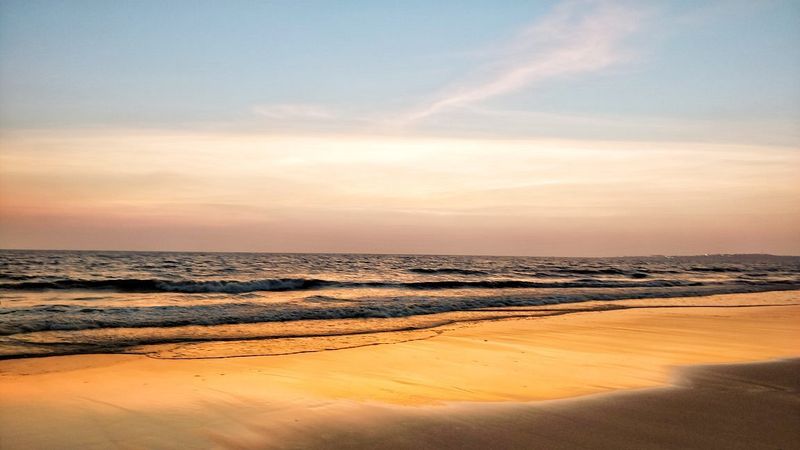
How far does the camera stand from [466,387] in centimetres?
773

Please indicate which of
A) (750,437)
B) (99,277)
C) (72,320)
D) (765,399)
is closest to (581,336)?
(765,399)

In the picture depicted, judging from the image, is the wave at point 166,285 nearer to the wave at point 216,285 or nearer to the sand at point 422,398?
the wave at point 216,285

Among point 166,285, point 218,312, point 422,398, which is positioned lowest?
point 166,285

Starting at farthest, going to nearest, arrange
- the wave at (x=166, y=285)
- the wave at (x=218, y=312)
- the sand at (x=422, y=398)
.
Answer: the wave at (x=166, y=285) < the wave at (x=218, y=312) < the sand at (x=422, y=398)

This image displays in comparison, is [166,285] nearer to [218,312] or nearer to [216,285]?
[216,285]

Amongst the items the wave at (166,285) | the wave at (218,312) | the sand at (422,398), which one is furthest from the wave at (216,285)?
the sand at (422,398)

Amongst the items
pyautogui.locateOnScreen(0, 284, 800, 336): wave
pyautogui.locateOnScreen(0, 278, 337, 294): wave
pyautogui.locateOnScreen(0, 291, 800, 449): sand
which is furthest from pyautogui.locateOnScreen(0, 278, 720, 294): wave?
pyautogui.locateOnScreen(0, 291, 800, 449): sand

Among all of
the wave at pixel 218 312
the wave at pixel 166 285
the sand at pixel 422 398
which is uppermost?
the sand at pixel 422 398

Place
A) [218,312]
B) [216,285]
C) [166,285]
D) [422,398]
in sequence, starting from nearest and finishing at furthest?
[422,398] → [218,312] → [166,285] → [216,285]

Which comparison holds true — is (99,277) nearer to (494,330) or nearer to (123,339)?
(123,339)

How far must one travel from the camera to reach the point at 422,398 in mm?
7066

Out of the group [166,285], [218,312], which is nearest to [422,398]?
[218,312]

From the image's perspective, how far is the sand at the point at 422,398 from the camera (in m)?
5.44

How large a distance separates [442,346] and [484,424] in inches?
229
